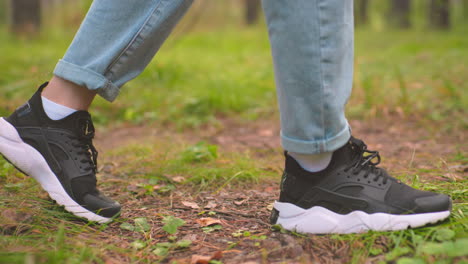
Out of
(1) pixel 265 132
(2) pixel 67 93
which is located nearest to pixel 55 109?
(2) pixel 67 93

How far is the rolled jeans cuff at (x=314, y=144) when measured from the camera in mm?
1138

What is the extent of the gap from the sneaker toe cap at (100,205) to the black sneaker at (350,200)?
519 mm

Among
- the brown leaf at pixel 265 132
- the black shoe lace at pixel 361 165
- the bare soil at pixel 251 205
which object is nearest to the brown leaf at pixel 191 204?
the bare soil at pixel 251 205

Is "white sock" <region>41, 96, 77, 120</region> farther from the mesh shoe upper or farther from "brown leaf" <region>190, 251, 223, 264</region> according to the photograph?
the mesh shoe upper

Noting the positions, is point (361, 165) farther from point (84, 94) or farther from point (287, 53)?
point (84, 94)

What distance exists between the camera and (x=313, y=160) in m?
1.23

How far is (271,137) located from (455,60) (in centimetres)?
302

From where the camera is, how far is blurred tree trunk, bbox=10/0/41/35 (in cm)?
687

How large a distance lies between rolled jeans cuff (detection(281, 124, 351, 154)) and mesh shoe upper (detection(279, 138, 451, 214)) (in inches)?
3.4

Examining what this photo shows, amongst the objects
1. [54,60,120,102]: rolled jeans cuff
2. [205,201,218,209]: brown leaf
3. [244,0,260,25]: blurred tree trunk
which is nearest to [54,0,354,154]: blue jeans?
[54,60,120,102]: rolled jeans cuff

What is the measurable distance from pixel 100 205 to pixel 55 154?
21 centimetres

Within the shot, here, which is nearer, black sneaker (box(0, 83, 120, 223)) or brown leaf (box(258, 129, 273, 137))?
black sneaker (box(0, 83, 120, 223))

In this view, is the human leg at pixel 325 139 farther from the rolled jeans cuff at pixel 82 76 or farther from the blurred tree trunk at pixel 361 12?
the blurred tree trunk at pixel 361 12

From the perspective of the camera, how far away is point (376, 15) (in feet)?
61.3
